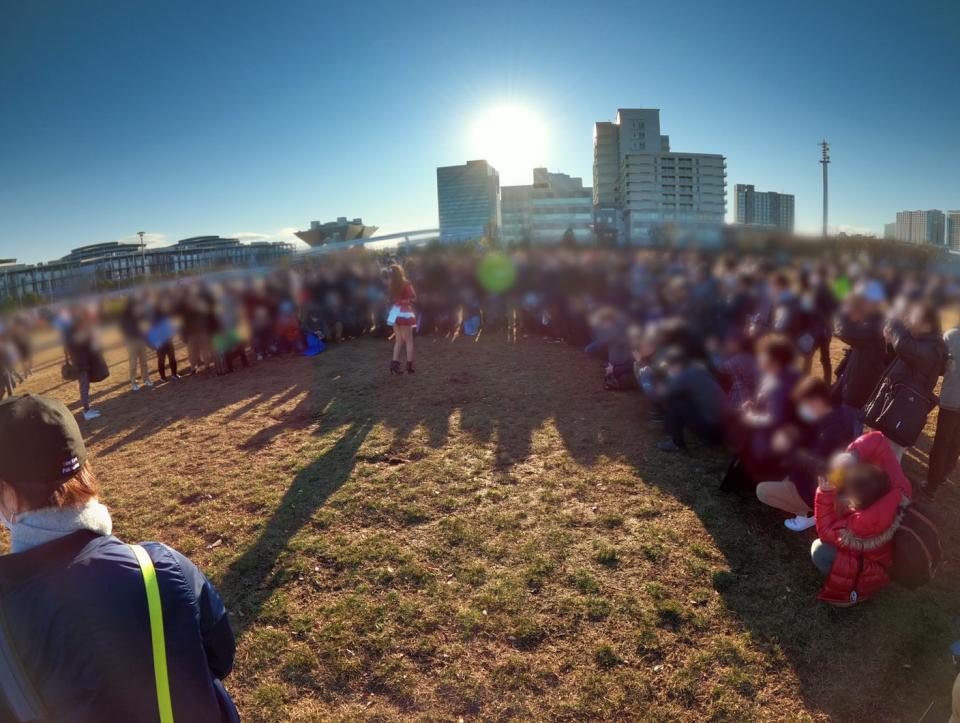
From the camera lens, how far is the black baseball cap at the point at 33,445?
4.75 ft

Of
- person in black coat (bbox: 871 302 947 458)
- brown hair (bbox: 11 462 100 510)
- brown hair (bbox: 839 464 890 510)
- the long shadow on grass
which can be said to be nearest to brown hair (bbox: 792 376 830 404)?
person in black coat (bbox: 871 302 947 458)

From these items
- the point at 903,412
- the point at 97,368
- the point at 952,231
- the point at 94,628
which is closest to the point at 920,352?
the point at 903,412

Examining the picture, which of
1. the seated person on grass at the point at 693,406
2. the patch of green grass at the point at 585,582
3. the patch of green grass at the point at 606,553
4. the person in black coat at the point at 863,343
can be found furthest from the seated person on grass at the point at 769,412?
the patch of green grass at the point at 585,582

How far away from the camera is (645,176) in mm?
61625

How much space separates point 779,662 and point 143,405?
9.79 m

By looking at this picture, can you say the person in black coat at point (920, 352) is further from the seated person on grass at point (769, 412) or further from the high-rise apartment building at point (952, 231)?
the high-rise apartment building at point (952, 231)

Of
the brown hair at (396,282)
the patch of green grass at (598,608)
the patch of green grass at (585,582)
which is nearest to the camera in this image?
the patch of green grass at (598,608)

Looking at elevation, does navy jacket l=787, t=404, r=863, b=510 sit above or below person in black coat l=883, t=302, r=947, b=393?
below

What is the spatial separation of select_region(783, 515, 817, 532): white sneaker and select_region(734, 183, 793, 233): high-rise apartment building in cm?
473

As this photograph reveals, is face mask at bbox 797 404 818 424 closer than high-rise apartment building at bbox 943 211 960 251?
Yes

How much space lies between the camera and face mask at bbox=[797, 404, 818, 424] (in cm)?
423

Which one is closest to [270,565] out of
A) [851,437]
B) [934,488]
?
[851,437]

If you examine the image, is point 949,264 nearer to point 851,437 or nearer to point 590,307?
point 851,437

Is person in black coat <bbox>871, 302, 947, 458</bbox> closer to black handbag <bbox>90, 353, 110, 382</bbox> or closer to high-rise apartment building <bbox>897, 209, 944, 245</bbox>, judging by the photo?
high-rise apartment building <bbox>897, 209, 944, 245</bbox>
